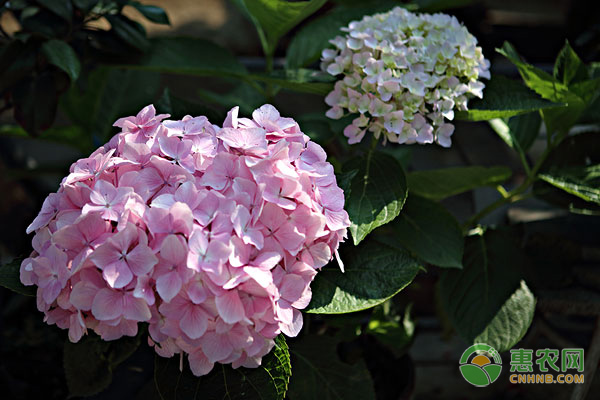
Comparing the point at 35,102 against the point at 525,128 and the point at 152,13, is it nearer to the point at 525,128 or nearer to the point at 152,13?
the point at 152,13

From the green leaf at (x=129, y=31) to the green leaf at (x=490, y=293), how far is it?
718 millimetres

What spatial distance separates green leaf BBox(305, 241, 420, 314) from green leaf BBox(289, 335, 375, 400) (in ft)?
0.72

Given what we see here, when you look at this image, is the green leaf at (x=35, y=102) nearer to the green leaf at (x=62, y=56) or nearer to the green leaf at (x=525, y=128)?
the green leaf at (x=62, y=56)

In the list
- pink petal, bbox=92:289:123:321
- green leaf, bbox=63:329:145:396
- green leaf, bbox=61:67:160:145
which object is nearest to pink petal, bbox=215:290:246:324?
pink petal, bbox=92:289:123:321

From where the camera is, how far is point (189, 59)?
1122mm

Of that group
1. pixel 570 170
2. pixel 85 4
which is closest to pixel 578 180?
pixel 570 170

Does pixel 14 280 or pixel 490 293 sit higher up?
pixel 14 280

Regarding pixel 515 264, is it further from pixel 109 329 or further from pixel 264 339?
pixel 109 329

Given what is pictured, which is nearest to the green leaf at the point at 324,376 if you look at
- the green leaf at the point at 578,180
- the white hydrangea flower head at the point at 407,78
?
the white hydrangea flower head at the point at 407,78

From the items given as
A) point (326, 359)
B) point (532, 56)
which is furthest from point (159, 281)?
point (532, 56)

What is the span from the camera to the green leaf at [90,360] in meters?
0.89

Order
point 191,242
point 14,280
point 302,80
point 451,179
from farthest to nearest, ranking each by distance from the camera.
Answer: point 451,179 < point 302,80 < point 14,280 < point 191,242

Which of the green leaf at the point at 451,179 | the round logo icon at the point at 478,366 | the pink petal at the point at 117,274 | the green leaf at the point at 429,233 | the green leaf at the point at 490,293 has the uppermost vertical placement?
the pink petal at the point at 117,274

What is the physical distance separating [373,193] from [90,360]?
51cm
